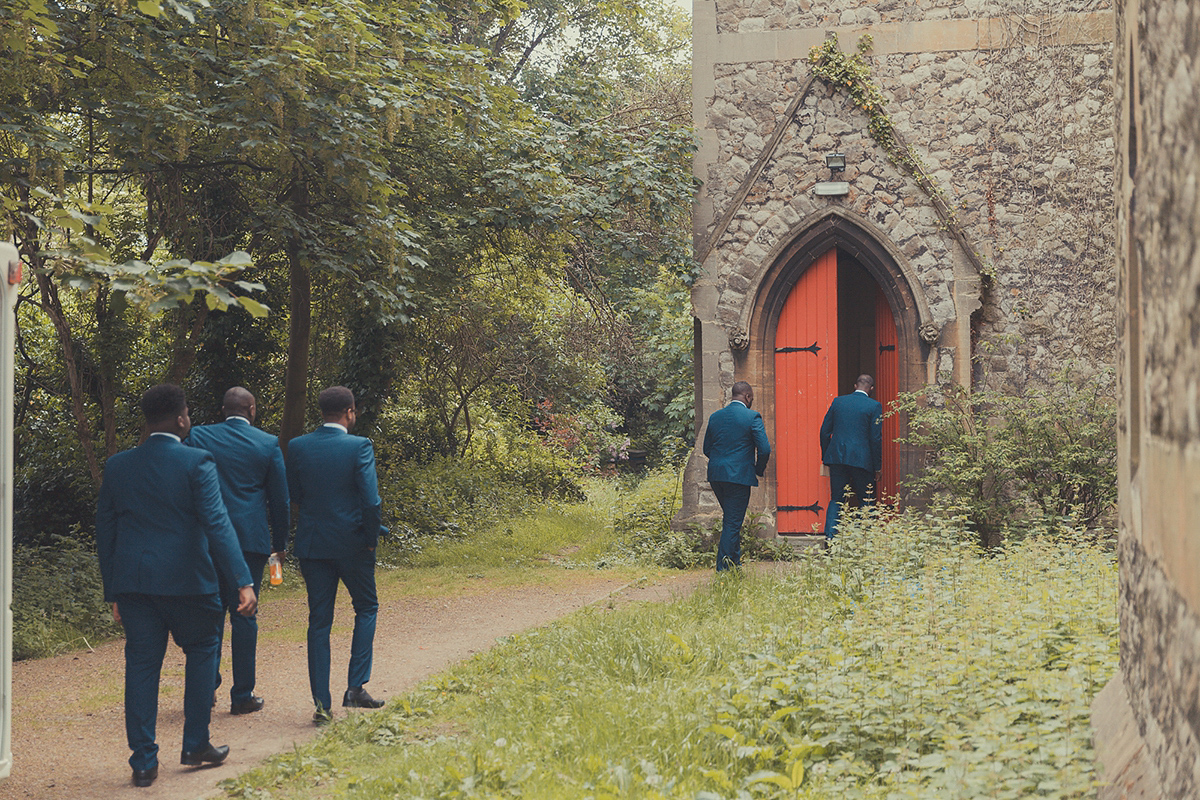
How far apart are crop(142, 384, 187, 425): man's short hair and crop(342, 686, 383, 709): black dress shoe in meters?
1.77

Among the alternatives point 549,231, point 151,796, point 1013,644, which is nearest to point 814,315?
point 549,231

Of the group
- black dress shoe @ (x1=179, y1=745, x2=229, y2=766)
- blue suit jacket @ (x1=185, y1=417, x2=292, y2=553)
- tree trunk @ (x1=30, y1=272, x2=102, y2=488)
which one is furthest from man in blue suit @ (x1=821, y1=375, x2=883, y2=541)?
tree trunk @ (x1=30, y1=272, x2=102, y2=488)

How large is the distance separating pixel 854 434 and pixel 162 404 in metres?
6.63

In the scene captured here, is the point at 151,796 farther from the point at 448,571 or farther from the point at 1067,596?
the point at 448,571

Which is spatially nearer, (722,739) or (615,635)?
(722,739)

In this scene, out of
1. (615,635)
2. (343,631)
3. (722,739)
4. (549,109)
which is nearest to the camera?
(722,739)

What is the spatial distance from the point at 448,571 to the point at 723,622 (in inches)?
193

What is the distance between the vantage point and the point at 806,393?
11.0 m

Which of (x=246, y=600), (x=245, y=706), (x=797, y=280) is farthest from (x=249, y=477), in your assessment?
(x=797, y=280)

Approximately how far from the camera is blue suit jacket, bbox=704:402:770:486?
860cm

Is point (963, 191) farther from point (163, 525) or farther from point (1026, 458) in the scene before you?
point (163, 525)

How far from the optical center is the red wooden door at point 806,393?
10969 mm

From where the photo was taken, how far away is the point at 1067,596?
5359 mm

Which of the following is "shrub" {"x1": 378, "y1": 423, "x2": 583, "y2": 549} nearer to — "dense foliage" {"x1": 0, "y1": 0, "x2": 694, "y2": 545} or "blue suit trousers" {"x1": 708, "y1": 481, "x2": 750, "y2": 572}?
"dense foliage" {"x1": 0, "y1": 0, "x2": 694, "y2": 545}
